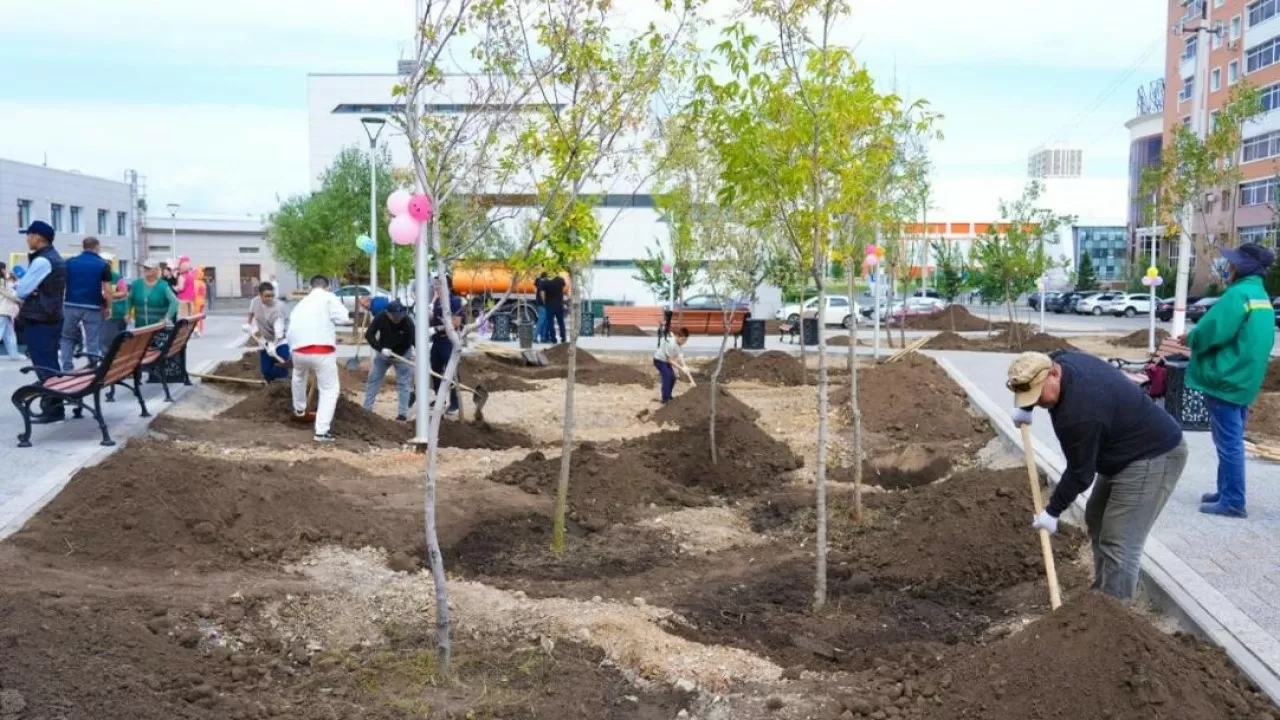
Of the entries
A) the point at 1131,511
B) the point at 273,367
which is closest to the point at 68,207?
the point at 273,367

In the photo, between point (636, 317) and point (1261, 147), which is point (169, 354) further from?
point (1261, 147)

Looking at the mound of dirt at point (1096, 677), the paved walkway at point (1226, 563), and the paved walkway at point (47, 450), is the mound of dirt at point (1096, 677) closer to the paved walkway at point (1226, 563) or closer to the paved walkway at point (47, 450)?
the paved walkway at point (1226, 563)

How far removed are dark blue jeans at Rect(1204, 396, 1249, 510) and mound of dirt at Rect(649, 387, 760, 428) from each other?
6.04 m

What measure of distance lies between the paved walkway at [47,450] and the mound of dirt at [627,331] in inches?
764

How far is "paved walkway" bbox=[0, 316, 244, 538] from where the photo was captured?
6.79 m

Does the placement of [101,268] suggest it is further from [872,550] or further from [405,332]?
[872,550]

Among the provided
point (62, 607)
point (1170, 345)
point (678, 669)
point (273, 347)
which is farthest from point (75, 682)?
point (273, 347)

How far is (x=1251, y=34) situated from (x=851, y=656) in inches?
2387

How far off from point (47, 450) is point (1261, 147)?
59268mm

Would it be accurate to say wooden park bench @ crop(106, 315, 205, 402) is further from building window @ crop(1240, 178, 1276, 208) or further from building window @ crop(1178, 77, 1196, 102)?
building window @ crop(1178, 77, 1196, 102)

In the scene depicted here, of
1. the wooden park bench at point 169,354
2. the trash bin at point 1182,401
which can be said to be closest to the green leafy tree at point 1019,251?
the trash bin at point 1182,401

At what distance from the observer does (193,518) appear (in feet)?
21.2

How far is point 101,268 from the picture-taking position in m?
11.4

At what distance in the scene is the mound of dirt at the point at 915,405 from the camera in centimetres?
1252
